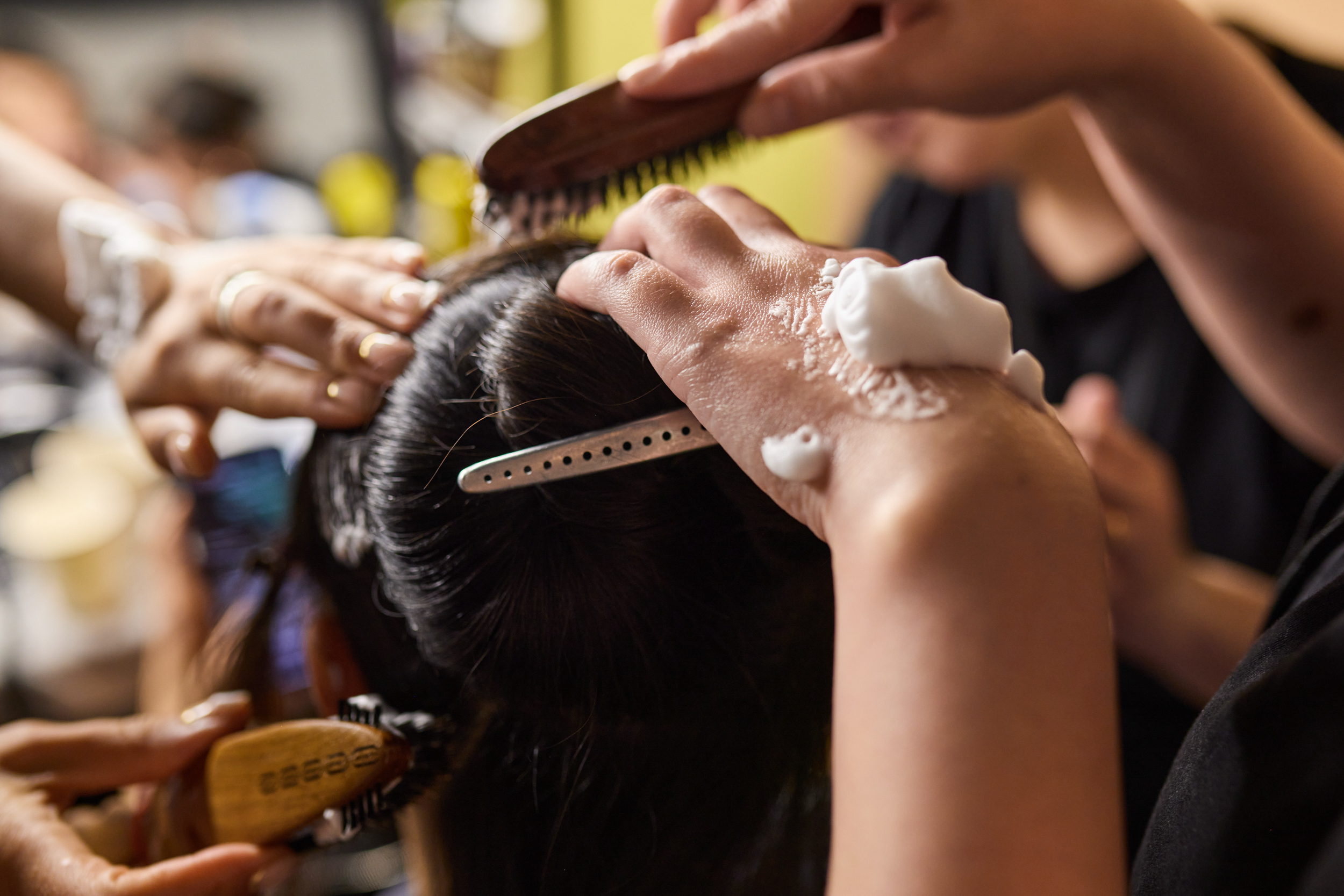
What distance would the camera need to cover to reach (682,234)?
0.41 meters

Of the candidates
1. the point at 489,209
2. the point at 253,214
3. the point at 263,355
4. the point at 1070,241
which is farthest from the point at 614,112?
the point at 253,214

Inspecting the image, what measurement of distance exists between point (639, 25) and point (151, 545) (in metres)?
1.50

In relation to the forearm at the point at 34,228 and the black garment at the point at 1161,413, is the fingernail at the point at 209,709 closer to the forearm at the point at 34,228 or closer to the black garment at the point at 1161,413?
the forearm at the point at 34,228

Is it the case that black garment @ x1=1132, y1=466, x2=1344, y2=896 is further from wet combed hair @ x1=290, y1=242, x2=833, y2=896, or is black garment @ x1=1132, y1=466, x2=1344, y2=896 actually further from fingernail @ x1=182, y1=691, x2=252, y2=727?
fingernail @ x1=182, y1=691, x2=252, y2=727

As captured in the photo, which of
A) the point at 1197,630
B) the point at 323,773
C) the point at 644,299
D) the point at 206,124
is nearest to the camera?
the point at 644,299

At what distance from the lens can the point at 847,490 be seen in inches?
12.8

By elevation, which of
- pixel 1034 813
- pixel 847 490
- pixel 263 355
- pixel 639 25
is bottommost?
pixel 1034 813

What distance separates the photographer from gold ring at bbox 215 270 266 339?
59 cm

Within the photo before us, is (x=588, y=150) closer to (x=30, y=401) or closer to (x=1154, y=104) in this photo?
(x=1154, y=104)

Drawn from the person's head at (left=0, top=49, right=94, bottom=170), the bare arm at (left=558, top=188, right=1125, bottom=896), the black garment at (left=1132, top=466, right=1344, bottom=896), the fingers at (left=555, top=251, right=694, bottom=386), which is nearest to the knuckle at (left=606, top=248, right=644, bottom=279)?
the fingers at (left=555, top=251, right=694, bottom=386)

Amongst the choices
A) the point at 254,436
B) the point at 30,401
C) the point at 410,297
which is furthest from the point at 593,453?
the point at 30,401

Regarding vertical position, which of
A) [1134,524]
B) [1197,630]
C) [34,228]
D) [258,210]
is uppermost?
[258,210]

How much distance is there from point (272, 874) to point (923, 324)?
509mm

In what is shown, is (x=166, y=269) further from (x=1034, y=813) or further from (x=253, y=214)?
(x=253, y=214)
